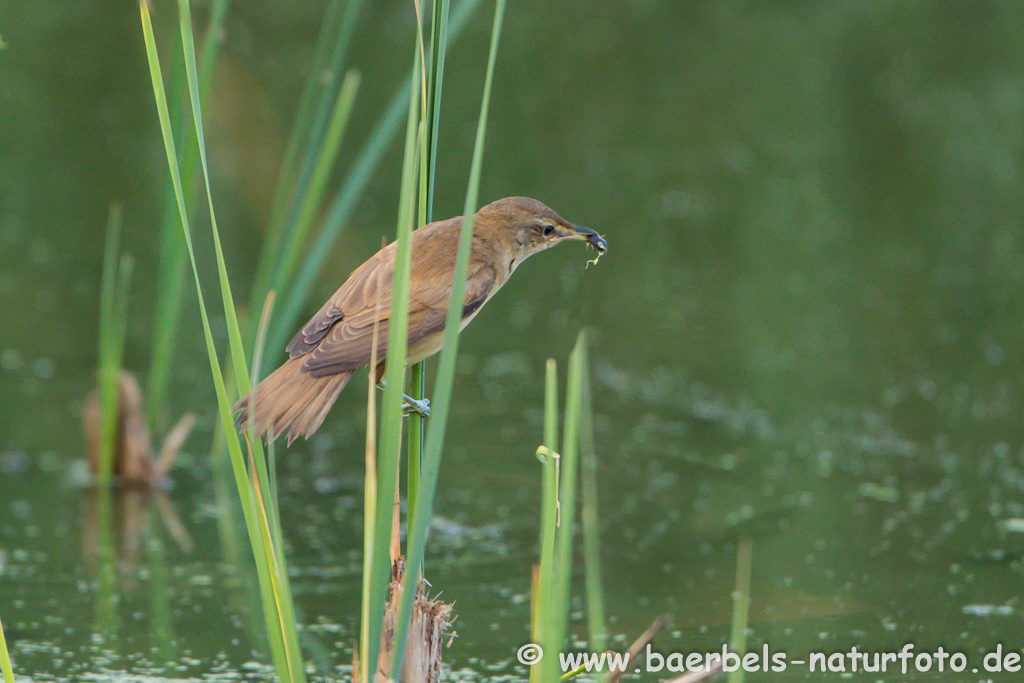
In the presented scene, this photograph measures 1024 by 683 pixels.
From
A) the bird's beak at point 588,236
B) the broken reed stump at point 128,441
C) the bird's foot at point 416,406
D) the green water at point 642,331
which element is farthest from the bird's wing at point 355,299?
the broken reed stump at point 128,441

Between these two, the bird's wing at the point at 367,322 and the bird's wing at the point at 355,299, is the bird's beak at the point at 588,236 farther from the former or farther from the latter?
the bird's wing at the point at 355,299

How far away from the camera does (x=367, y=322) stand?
220 centimetres

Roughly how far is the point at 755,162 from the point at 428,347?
19.4ft

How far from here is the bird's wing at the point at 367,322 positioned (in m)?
2.15

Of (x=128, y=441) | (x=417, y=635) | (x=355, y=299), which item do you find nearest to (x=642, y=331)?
(x=128, y=441)

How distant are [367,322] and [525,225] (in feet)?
1.43

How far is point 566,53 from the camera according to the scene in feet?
30.6

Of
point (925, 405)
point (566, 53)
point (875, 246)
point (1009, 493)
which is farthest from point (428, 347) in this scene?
point (566, 53)

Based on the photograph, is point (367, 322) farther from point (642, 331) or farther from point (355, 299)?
point (642, 331)

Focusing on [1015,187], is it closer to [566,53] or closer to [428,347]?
[566,53]

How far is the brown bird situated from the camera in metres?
2.11

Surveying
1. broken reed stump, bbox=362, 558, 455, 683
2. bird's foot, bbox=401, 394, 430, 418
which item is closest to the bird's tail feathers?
bird's foot, bbox=401, 394, 430, 418

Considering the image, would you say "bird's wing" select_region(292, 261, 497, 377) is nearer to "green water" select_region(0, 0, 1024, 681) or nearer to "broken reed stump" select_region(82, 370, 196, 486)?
"green water" select_region(0, 0, 1024, 681)

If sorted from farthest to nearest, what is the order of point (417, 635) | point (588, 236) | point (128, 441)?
point (128, 441) < point (588, 236) < point (417, 635)
